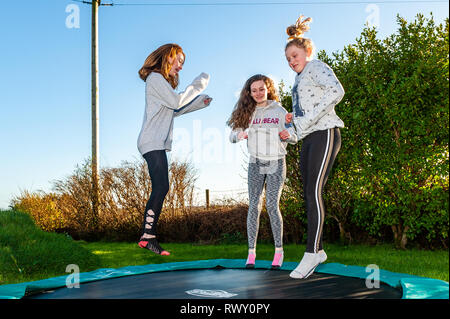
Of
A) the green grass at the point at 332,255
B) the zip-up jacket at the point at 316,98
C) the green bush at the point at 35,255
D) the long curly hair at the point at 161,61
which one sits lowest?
the green grass at the point at 332,255

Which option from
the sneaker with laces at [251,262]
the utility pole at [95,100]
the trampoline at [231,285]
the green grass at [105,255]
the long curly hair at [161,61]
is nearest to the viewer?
the trampoline at [231,285]

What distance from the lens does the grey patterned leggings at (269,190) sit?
278 centimetres

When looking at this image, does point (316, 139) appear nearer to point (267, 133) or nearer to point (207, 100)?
point (267, 133)

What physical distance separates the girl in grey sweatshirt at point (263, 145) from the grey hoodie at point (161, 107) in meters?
0.41

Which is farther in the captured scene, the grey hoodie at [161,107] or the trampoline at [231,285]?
the grey hoodie at [161,107]

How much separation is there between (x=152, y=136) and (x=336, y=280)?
137 cm

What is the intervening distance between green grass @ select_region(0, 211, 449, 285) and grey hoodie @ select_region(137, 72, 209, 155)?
1.56m

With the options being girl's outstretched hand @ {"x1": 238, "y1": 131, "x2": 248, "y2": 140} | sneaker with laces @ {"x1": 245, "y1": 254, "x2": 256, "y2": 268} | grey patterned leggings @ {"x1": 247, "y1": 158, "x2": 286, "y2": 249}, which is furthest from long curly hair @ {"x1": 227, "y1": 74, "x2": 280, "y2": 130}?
sneaker with laces @ {"x1": 245, "y1": 254, "x2": 256, "y2": 268}

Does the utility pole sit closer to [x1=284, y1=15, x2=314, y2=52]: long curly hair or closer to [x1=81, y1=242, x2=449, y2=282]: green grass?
[x1=81, y1=242, x2=449, y2=282]: green grass

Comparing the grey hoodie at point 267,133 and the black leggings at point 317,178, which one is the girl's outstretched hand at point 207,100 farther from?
the black leggings at point 317,178

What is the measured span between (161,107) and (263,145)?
0.72 metres

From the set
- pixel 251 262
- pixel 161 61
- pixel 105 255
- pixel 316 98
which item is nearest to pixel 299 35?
pixel 316 98

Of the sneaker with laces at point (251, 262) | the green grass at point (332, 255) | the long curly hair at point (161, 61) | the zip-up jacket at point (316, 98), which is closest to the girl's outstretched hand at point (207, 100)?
the long curly hair at point (161, 61)
